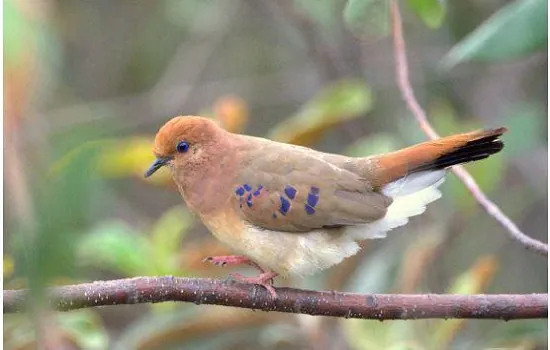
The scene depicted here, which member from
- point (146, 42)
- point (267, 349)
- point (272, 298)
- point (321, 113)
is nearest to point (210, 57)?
point (146, 42)

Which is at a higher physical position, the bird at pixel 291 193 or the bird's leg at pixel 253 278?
the bird at pixel 291 193

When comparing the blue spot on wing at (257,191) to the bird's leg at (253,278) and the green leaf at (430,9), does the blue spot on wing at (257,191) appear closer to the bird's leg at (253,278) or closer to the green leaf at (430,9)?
the bird's leg at (253,278)

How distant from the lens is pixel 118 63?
5273 mm

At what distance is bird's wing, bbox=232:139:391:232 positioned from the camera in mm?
2268

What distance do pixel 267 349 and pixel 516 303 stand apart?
6.75ft

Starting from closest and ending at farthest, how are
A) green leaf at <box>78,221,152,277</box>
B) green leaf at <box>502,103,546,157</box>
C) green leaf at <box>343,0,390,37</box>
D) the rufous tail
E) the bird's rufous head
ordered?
1. green leaf at <box>343,0,390,37</box>
2. the rufous tail
3. the bird's rufous head
4. green leaf at <box>78,221,152,277</box>
5. green leaf at <box>502,103,546,157</box>

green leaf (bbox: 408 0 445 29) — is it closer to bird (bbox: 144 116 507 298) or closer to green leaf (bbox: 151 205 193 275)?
bird (bbox: 144 116 507 298)

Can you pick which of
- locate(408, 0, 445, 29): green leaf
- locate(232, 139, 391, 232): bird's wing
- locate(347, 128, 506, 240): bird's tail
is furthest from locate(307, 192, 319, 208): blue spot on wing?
locate(408, 0, 445, 29): green leaf

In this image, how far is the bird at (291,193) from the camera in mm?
2250

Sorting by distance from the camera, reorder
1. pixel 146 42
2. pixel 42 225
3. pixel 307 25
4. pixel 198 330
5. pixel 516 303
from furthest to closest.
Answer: pixel 146 42
pixel 307 25
pixel 198 330
pixel 516 303
pixel 42 225

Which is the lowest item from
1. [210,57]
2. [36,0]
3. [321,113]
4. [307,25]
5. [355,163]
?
[36,0]

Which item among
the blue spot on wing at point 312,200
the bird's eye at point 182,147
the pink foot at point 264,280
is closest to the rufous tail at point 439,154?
the blue spot on wing at point 312,200

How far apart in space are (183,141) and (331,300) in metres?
0.72

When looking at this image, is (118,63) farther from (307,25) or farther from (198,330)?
(198,330)
